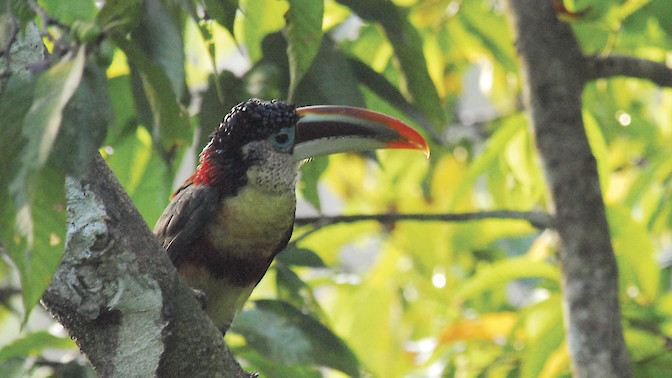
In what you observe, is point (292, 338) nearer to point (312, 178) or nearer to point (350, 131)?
point (312, 178)

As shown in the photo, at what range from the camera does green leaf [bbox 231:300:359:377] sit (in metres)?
2.30

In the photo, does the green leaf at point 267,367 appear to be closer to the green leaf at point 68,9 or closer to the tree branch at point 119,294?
the tree branch at point 119,294

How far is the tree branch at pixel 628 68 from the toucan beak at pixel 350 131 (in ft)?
2.78

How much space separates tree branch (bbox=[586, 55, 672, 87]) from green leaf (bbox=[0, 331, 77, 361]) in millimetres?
1867

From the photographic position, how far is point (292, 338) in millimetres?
2346

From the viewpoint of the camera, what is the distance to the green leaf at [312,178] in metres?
2.44

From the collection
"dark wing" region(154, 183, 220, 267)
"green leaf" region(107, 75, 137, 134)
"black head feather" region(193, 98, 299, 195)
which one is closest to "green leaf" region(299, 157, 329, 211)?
"black head feather" region(193, 98, 299, 195)

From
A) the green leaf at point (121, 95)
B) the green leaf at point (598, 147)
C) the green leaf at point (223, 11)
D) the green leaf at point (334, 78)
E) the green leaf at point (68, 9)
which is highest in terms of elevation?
the green leaf at point (68, 9)

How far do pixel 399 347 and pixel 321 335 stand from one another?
1.56 m

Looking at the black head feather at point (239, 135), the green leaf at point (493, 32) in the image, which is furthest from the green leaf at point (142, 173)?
the green leaf at point (493, 32)

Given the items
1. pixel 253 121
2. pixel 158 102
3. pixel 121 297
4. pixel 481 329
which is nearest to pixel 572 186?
pixel 481 329

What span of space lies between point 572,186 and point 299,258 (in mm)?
919

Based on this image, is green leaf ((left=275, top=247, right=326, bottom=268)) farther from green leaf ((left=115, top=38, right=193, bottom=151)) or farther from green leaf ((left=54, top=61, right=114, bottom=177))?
green leaf ((left=54, top=61, right=114, bottom=177))

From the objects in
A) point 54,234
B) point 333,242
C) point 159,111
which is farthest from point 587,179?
point 54,234
